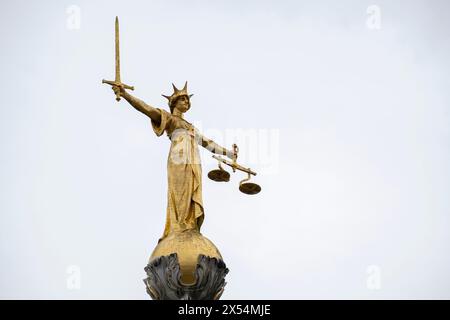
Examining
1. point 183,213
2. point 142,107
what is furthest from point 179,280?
point 142,107

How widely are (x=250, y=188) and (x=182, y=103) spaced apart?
2.79 meters

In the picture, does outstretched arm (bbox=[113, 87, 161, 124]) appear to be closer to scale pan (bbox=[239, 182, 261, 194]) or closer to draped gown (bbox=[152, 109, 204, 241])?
draped gown (bbox=[152, 109, 204, 241])

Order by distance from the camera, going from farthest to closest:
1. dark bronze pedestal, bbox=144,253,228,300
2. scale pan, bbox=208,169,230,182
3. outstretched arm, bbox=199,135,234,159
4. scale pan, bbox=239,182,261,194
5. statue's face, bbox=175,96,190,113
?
outstretched arm, bbox=199,135,234,159, statue's face, bbox=175,96,190,113, scale pan, bbox=239,182,261,194, scale pan, bbox=208,169,230,182, dark bronze pedestal, bbox=144,253,228,300

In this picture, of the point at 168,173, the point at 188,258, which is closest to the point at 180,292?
the point at 188,258

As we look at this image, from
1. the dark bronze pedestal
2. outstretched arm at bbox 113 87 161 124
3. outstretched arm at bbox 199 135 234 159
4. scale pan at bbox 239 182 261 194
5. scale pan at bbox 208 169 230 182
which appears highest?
outstretched arm at bbox 113 87 161 124

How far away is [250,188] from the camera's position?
4038 centimetres

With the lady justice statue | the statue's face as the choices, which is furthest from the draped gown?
the statue's face

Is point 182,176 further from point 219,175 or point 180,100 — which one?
point 180,100

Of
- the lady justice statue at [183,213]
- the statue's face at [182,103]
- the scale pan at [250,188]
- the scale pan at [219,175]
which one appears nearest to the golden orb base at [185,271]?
the lady justice statue at [183,213]

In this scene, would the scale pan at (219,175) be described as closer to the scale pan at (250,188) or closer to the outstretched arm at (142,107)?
the scale pan at (250,188)

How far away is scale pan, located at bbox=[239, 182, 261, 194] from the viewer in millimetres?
40272

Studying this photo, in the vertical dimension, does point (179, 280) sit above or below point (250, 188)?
below
